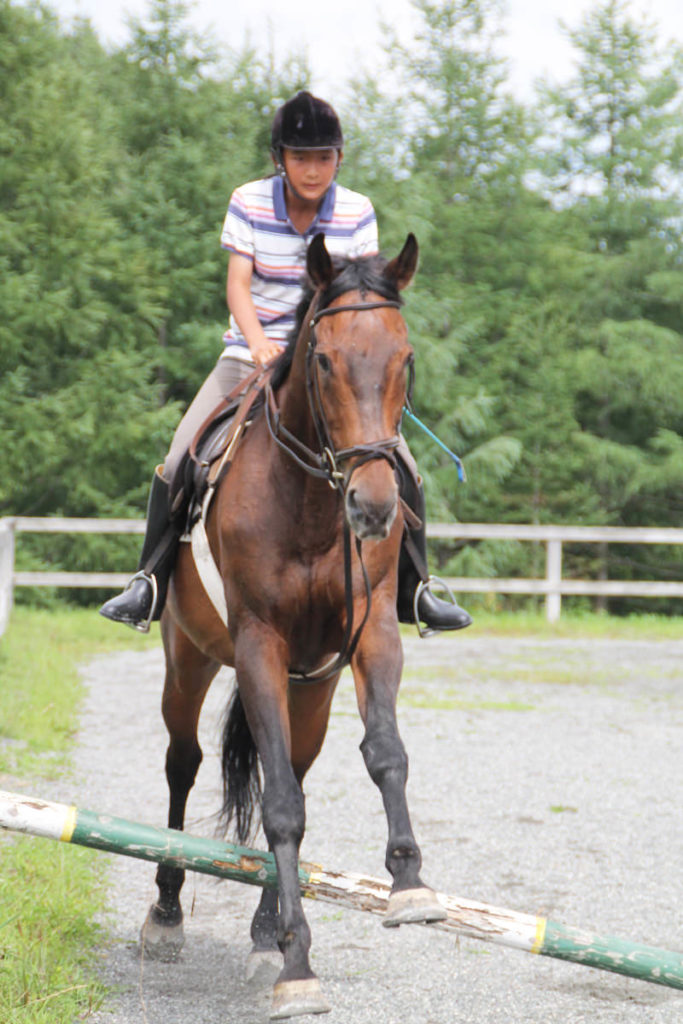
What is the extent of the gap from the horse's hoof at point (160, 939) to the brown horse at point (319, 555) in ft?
1.40

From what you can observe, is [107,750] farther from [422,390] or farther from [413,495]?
[422,390]

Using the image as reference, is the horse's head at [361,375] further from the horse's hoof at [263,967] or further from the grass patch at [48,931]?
the horse's hoof at [263,967]

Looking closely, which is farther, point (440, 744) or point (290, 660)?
point (440, 744)

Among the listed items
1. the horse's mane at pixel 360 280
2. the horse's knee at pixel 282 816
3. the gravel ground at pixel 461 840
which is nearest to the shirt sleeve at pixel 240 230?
the horse's mane at pixel 360 280

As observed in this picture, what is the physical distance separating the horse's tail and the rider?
599 millimetres

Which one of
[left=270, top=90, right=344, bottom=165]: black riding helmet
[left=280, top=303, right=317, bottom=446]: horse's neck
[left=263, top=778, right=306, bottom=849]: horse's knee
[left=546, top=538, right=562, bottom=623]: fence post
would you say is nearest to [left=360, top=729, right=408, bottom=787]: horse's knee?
[left=263, top=778, right=306, bottom=849]: horse's knee

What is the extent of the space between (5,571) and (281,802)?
9.59 m

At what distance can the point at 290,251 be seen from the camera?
14.0 ft

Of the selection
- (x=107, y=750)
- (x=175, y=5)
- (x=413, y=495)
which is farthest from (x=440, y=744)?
(x=175, y=5)

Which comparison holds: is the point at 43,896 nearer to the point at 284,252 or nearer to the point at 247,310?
the point at 247,310

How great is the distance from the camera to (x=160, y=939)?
14.4 ft

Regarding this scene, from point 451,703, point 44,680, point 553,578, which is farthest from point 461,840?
point 553,578

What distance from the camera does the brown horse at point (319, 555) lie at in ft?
9.98

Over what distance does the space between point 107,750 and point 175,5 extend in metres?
19.3
